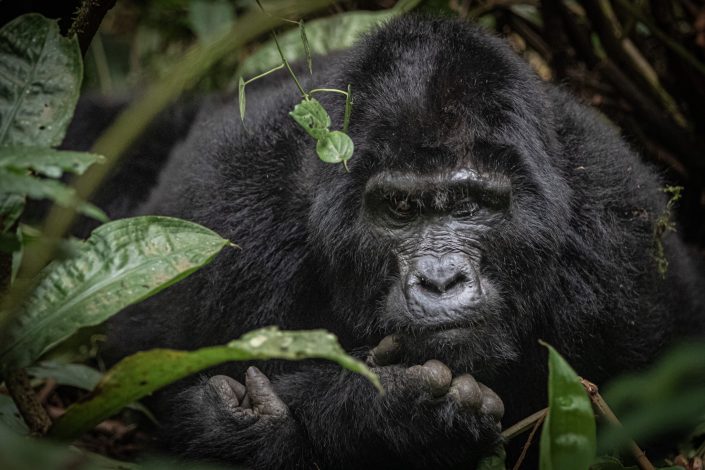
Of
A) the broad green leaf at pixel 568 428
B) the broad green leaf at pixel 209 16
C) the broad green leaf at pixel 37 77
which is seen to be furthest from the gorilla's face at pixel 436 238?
the broad green leaf at pixel 209 16

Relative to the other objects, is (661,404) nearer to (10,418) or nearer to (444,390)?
(444,390)

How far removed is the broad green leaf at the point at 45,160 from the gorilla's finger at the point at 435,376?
140 cm

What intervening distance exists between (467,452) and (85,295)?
1443 mm

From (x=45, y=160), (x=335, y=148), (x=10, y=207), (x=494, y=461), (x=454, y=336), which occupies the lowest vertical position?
(x=494, y=461)

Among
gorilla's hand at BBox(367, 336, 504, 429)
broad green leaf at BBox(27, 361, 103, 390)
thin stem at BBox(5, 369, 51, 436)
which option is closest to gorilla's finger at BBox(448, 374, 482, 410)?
gorilla's hand at BBox(367, 336, 504, 429)

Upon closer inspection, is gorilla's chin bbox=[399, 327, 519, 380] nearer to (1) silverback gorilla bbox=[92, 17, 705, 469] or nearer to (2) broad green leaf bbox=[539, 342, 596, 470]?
(1) silverback gorilla bbox=[92, 17, 705, 469]

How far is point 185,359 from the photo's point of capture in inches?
82.4

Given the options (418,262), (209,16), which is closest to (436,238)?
(418,262)

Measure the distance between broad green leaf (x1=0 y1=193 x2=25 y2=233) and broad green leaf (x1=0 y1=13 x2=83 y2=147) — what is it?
0.21 metres

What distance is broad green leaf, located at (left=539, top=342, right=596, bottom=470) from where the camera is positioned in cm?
215

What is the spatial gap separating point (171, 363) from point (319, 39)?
3296 mm

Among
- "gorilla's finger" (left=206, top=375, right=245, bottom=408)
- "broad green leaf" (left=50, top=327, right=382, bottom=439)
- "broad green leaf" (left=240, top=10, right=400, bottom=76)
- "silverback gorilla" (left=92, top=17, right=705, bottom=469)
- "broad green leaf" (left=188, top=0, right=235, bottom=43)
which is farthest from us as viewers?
"broad green leaf" (left=188, top=0, right=235, bottom=43)

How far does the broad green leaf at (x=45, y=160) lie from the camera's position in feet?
6.39

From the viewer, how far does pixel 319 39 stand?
506cm
